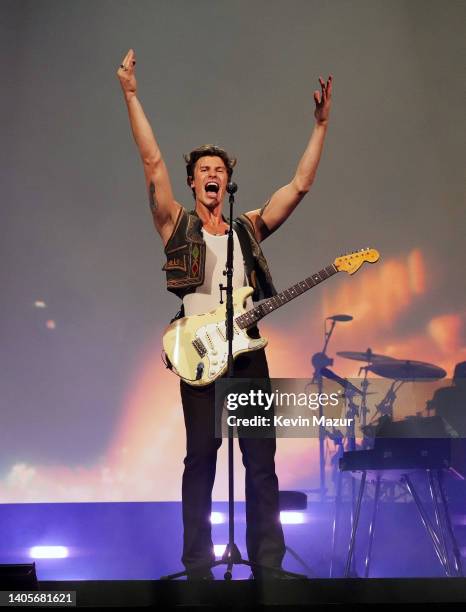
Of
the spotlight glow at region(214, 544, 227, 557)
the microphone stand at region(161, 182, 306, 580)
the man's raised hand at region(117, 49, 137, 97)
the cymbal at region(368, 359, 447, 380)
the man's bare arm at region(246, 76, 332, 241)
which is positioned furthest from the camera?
the cymbal at region(368, 359, 447, 380)

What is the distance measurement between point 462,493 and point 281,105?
250 centimetres

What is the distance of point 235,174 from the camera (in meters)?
4.57

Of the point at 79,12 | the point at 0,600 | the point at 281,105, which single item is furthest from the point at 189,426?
the point at 79,12

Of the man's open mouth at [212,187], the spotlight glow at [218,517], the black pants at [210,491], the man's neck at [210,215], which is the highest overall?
the man's open mouth at [212,187]

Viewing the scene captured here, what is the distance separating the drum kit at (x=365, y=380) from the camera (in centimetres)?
369

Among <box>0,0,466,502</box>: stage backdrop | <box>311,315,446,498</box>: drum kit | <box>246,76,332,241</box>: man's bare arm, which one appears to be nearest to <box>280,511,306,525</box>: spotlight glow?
<box>311,315,446,498</box>: drum kit

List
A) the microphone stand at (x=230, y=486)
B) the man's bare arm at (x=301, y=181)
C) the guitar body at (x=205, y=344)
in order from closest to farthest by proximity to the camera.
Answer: the microphone stand at (x=230, y=486), the guitar body at (x=205, y=344), the man's bare arm at (x=301, y=181)

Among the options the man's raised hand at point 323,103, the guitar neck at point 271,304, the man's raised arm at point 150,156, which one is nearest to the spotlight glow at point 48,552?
the guitar neck at point 271,304

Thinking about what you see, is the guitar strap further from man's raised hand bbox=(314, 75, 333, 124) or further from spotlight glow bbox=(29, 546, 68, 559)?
spotlight glow bbox=(29, 546, 68, 559)

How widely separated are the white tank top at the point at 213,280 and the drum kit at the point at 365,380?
0.63 metres

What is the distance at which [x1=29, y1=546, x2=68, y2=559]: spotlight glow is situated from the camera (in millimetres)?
3764

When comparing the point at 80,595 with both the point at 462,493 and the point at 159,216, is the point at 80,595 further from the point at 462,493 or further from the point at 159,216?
the point at 462,493

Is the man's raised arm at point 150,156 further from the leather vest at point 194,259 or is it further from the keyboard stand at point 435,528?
the keyboard stand at point 435,528

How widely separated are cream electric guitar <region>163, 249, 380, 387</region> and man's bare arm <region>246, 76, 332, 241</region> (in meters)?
0.48
